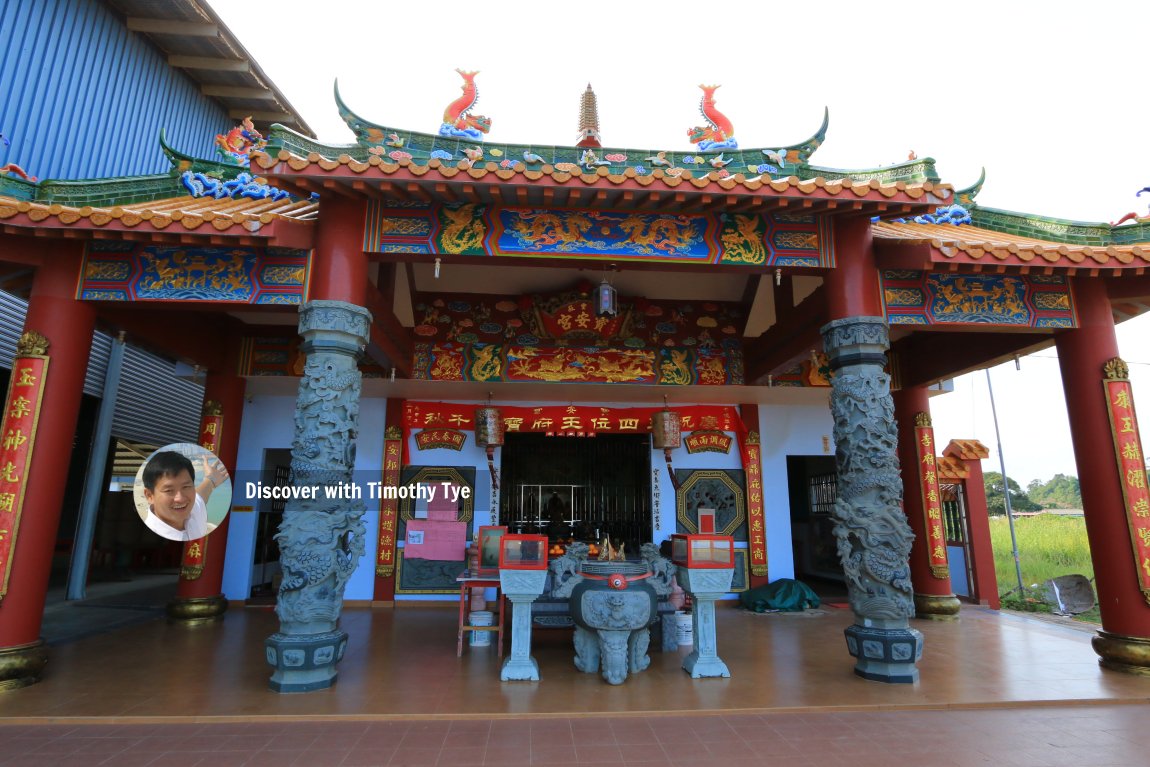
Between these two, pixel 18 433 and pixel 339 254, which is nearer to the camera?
pixel 18 433

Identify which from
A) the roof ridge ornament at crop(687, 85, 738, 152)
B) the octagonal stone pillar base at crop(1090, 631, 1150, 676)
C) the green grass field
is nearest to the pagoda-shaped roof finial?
the roof ridge ornament at crop(687, 85, 738, 152)

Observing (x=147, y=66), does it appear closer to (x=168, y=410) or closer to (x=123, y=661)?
(x=168, y=410)

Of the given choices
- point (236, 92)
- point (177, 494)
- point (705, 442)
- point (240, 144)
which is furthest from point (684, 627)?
point (236, 92)

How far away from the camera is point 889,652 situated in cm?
434

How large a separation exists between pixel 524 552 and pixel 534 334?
3505 millimetres

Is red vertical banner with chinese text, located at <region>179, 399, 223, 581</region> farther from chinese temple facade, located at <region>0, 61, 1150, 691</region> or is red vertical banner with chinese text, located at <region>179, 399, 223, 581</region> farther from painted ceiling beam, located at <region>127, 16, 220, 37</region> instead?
painted ceiling beam, located at <region>127, 16, 220, 37</region>

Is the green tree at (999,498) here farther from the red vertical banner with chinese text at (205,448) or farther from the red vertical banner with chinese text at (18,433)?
the red vertical banner with chinese text at (18,433)

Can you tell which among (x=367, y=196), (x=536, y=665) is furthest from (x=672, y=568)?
(x=367, y=196)

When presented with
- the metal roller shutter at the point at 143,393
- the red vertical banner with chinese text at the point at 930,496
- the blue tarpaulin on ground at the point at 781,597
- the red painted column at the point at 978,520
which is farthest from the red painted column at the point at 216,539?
the red painted column at the point at 978,520

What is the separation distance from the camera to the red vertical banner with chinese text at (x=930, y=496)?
7266mm

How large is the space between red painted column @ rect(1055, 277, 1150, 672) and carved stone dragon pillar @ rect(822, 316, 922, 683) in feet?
5.98

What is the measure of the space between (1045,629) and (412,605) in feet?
23.8

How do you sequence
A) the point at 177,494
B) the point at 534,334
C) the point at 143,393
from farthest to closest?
the point at 143,393
the point at 534,334
the point at 177,494

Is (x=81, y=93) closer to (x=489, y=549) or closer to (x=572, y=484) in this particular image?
(x=489, y=549)
